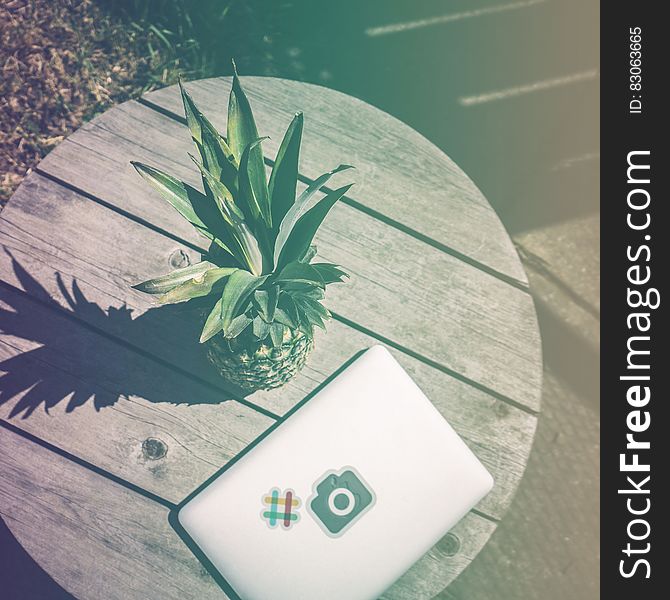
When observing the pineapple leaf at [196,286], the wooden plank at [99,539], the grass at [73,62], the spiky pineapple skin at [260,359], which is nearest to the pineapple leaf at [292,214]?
the pineapple leaf at [196,286]

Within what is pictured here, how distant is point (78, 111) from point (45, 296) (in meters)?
1.10

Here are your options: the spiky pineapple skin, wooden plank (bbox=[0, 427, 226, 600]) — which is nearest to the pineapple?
the spiky pineapple skin

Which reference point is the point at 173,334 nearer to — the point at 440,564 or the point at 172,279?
the point at 172,279

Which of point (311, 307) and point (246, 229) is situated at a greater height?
point (246, 229)

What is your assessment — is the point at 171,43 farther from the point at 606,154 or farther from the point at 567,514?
the point at 567,514

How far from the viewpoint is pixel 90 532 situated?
60.4 inches

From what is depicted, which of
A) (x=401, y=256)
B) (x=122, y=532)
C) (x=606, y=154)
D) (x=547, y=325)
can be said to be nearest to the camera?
(x=122, y=532)

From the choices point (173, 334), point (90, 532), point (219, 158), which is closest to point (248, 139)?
point (219, 158)

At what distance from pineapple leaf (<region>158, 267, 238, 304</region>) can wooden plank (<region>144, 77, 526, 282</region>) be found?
24.3 inches

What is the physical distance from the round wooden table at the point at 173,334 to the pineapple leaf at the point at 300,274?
476 mm

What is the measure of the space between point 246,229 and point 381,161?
2.12ft

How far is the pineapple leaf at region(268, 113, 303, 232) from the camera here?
1136 mm

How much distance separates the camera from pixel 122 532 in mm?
1535

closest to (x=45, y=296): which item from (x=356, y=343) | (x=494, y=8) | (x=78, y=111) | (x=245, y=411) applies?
(x=245, y=411)
